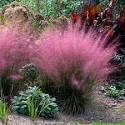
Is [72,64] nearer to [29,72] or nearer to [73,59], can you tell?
[73,59]

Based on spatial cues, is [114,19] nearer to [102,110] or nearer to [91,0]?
[91,0]

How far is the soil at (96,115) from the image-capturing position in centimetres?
731

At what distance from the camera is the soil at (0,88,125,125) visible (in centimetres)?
731

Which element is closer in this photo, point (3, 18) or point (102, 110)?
point (102, 110)

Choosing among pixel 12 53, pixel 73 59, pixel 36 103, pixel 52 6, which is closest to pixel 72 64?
pixel 73 59

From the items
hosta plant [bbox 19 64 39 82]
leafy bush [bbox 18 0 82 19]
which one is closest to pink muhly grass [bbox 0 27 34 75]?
hosta plant [bbox 19 64 39 82]

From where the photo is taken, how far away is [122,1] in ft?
50.1

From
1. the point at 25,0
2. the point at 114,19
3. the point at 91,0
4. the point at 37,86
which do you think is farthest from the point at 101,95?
the point at 25,0

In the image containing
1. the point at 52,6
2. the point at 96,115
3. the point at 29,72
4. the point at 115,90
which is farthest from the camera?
the point at 52,6

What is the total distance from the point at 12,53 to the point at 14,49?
7 cm

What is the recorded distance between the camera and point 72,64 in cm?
796

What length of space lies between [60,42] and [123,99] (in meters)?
2.33

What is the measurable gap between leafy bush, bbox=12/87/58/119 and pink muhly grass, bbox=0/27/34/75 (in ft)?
1.79

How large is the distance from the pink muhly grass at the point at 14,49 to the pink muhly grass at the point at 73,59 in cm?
27
